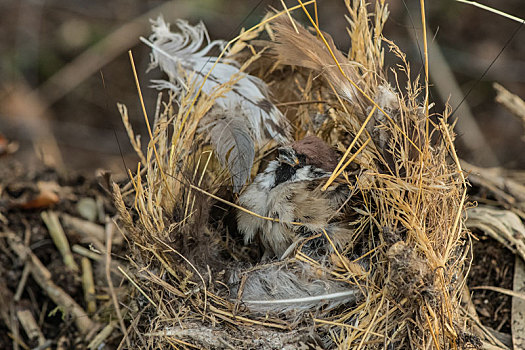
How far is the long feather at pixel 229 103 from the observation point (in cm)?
188

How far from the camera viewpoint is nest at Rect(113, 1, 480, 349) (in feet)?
4.96

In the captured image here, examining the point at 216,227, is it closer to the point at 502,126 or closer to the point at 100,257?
the point at 100,257

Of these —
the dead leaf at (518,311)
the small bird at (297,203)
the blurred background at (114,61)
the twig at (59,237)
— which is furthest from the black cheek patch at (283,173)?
the blurred background at (114,61)

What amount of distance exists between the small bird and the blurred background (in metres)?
2.74

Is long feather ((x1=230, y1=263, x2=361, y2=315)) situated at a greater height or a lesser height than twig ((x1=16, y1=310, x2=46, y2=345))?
greater

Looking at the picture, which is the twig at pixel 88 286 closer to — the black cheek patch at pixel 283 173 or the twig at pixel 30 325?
the twig at pixel 30 325

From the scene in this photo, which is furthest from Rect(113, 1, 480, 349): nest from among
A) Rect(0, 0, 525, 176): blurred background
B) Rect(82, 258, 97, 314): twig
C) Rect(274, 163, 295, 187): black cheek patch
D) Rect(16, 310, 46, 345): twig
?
Rect(0, 0, 525, 176): blurred background

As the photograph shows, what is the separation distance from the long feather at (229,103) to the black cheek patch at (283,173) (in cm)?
11

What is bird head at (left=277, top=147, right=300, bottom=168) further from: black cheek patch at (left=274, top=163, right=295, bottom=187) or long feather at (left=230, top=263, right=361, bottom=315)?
long feather at (left=230, top=263, right=361, bottom=315)

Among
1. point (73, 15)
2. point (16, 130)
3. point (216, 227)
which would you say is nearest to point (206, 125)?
point (216, 227)

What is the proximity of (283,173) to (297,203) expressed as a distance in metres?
0.14

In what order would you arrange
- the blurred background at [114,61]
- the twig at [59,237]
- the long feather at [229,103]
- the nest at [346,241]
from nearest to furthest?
the nest at [346,241] < the long feather at [229,103] < the twig at [59,237] < the blurred background at [114,61]

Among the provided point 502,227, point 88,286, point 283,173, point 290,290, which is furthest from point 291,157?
point 88,286

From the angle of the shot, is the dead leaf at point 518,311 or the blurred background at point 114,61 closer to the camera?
the dead leaf at point 518,311
